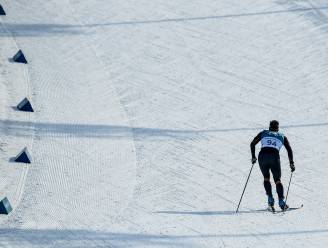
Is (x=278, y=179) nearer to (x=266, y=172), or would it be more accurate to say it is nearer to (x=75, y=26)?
(x=266, y=172)

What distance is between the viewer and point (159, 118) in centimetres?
1697

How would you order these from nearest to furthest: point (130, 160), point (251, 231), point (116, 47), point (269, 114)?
1. point (251, 231)
2. point (130, 160)
3. point (269, 114)
4. point (116, 47)

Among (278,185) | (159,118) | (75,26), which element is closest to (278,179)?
(278,185)

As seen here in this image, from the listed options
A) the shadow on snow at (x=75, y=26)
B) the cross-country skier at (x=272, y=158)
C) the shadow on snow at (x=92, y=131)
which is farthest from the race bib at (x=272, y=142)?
the shadow on snow at (x=75, y=26)

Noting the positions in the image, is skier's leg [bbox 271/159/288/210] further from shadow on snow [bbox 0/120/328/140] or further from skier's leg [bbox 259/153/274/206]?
shadow on snow [bbox 0/120/328/140]

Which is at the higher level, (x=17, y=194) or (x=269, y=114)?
(x=17, y=194)

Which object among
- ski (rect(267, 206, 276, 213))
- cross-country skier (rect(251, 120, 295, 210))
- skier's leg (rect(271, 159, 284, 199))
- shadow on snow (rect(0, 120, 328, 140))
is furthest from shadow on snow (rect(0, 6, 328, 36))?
ski (rect(267, 206, 276, 213))

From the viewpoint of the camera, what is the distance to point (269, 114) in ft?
56.4

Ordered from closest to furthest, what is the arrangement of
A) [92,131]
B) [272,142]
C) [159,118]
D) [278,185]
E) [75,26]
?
[278,185]
[272,142]
[92,131]
[159,118]
[75,26]

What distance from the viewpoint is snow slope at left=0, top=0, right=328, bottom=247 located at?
1328 centimetres

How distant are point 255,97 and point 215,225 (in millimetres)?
5195

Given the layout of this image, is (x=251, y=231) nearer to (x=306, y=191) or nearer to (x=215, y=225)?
(x=215, y=225)

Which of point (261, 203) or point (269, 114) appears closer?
point (261, 203)

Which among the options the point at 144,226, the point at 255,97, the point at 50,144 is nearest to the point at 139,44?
the point at 255,97
